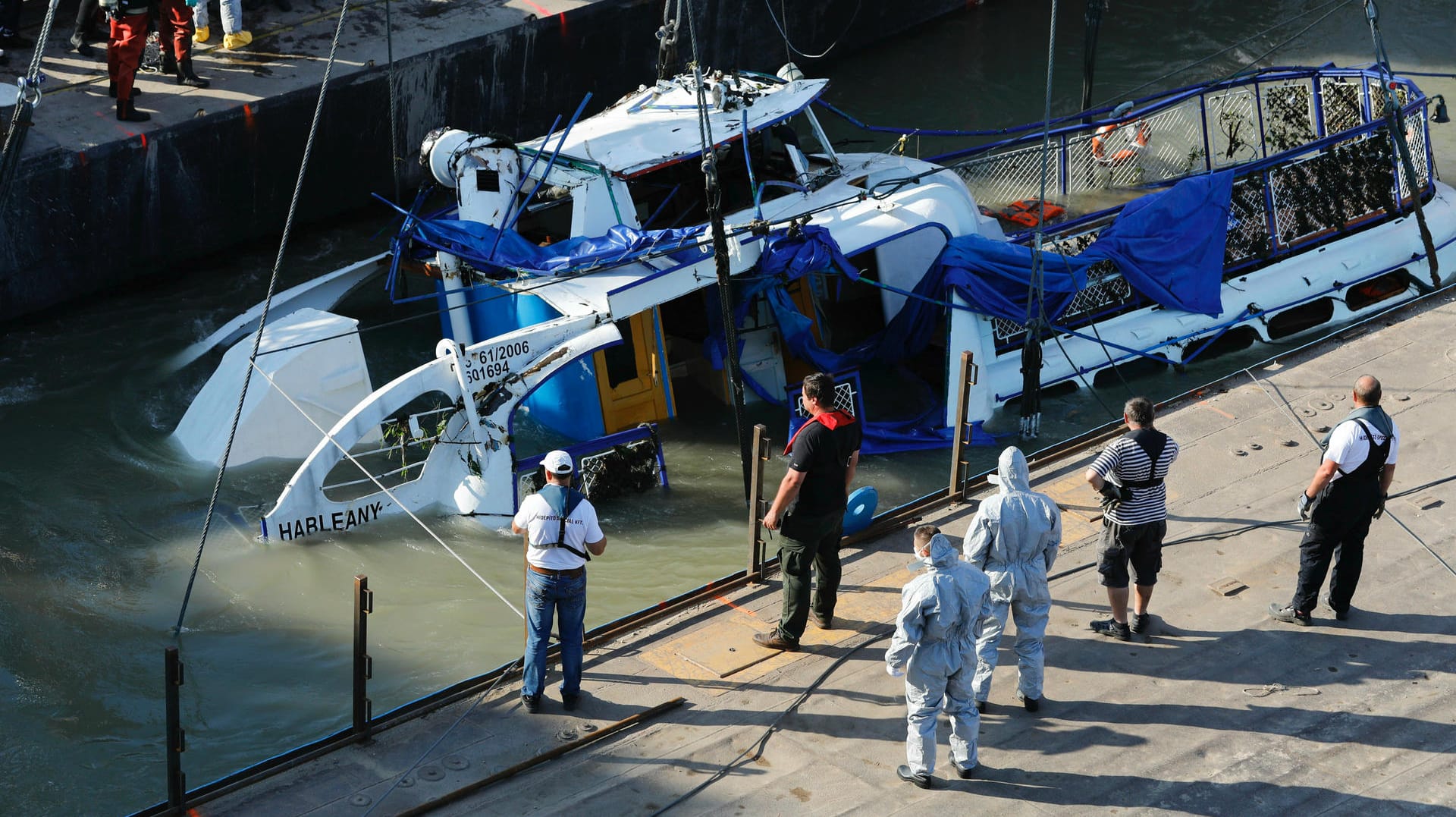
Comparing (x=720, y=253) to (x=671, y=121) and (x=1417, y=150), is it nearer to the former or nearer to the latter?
(x=671, y=121)

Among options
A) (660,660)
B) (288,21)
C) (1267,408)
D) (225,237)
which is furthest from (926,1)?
(660,660)

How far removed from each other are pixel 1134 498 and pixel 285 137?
11235mm

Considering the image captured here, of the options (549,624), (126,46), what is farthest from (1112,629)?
(126,46)

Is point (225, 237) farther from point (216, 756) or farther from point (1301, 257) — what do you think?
point (1301, 257)

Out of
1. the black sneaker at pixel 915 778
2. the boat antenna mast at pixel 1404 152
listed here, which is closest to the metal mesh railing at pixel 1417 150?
the boat antenna mast at pixel 1404 152

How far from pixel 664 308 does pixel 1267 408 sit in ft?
16.7

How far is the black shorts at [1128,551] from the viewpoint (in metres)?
8.32

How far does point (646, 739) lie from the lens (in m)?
8.02

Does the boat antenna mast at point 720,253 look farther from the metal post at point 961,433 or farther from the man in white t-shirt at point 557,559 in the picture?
the man in white t-shirt at point 557,559

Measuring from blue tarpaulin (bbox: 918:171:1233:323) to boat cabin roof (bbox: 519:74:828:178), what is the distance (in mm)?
2030

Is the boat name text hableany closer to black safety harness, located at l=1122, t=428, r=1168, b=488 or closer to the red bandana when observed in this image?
the red bandana

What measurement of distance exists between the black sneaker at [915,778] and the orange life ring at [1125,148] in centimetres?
898

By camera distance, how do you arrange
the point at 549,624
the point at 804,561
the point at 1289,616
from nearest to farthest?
the point at 549,624
the point at 804,561
the point at 1289,616

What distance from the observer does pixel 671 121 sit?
1305 centimetres
